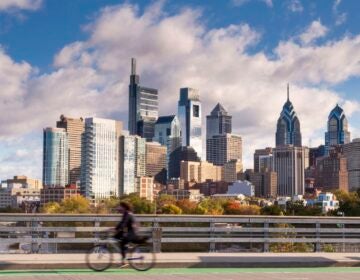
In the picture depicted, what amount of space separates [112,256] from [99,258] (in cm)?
32

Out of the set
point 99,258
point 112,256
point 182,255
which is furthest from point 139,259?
point 182,255

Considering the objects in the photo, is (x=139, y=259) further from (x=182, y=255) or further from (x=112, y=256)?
(x=182, y=255)

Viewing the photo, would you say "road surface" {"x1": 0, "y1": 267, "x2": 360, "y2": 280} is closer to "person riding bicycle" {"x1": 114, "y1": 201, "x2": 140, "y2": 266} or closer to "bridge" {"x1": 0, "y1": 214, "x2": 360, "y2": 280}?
"bridge" {"x1": 0, "y1": 214, "x2": 360, "y2": 280}

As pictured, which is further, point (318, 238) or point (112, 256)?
point (318, 238)

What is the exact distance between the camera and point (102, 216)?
22312 millimetres

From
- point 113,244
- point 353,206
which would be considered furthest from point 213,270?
point 353,206

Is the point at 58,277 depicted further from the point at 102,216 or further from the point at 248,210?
the point at 248,210

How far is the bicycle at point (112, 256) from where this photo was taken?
710 inches

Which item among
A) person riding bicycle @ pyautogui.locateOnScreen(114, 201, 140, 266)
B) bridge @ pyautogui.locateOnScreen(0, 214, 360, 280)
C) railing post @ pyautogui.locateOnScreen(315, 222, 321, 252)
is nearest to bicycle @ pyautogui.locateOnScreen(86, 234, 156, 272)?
person riding bicycle @ pyautogui.locateOnScreen(114, 201, 140, 266)

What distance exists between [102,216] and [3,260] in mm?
4262

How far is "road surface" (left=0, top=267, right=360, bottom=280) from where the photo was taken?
16.6 m

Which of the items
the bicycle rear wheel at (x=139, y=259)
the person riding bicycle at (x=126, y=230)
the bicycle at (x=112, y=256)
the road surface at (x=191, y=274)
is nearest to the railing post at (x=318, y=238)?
the road surface at (x=191, y=274)

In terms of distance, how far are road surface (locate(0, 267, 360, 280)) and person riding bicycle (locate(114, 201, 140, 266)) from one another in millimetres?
705

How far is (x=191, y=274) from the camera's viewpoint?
17.8 m
